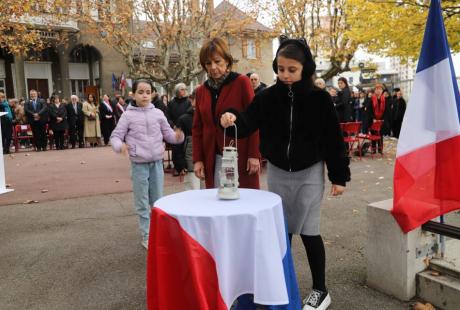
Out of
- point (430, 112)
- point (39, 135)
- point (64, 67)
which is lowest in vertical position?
point (39, 135)

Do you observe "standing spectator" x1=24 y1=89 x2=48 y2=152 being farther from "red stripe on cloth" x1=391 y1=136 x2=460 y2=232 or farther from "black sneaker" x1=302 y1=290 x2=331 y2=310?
"red stripe on cloth" x1=391 y1=136 x2=460 y2=232

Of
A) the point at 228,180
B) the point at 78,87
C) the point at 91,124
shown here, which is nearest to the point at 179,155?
the point at 228,180

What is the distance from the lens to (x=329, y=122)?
10.1 feet

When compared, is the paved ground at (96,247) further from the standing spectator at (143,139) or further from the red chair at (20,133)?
the red chair at (20,133)

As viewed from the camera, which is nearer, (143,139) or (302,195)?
(302,195)

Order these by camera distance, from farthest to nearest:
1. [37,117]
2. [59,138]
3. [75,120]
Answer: [75,120] → [59,138] → [37,117]

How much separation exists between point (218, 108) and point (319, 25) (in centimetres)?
2032

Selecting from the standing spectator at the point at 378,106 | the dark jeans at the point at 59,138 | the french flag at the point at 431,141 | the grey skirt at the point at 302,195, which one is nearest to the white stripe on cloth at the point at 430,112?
the french flag at the point at 431,141

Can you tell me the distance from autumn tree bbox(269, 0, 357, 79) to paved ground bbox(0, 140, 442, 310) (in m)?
14.2

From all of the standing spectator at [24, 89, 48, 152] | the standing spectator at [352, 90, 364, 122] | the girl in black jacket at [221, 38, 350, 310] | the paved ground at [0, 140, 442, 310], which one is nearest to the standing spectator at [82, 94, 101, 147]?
the standing spectator at [24, 89, 48, 152]

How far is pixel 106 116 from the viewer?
17531mm

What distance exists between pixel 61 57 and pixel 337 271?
2832 centimetres

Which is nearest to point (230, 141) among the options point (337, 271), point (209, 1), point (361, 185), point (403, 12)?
point (337, 271)

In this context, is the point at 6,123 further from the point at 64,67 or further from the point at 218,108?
the point at 64,67
